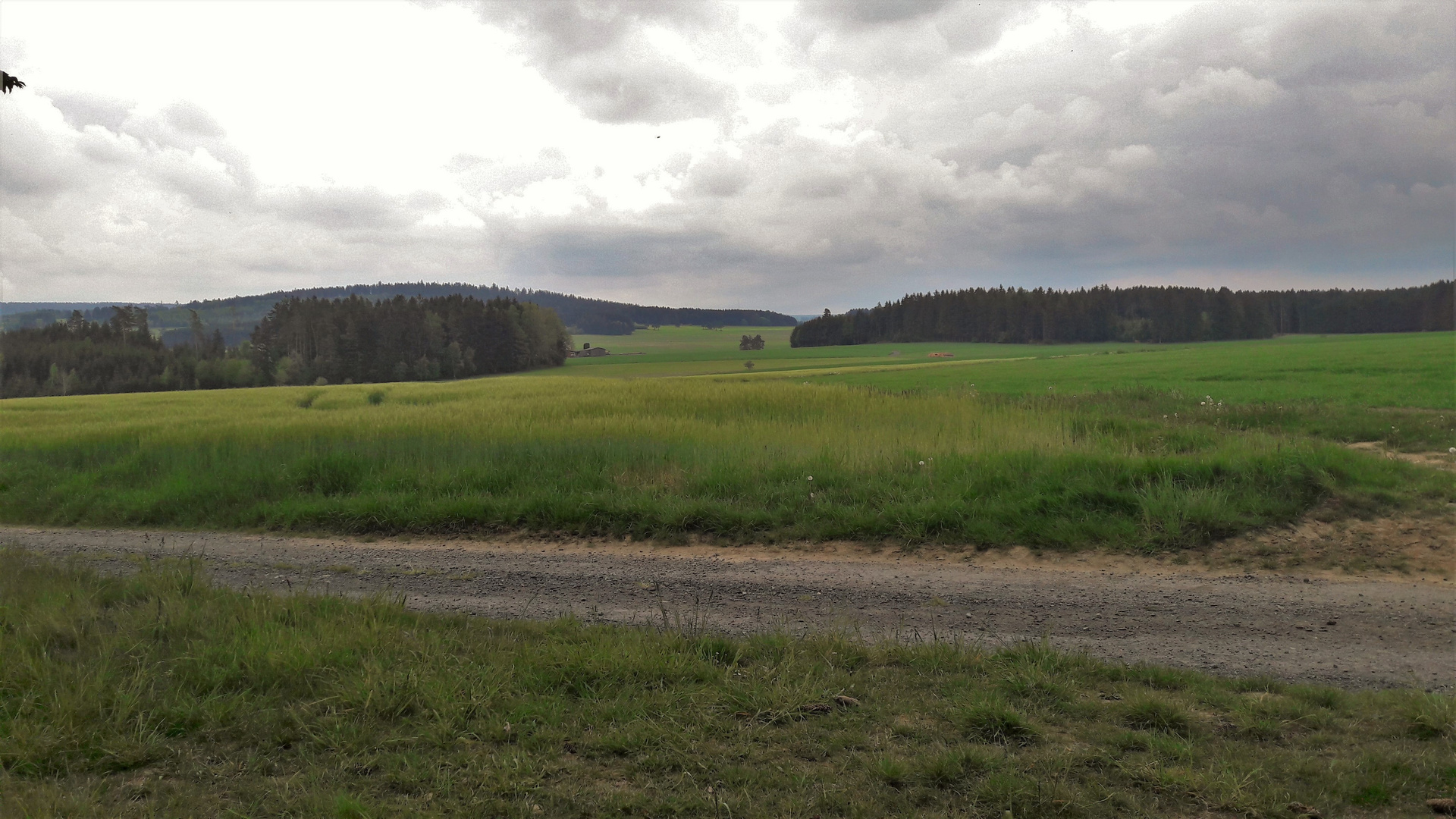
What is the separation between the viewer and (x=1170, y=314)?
116 m

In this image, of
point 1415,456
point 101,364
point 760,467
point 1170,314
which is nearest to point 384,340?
point 101,364

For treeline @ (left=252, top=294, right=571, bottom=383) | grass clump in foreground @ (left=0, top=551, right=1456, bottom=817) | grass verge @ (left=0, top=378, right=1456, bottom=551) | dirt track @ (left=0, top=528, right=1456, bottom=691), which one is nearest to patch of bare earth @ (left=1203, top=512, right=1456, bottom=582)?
grass verge @ (left=0, top=378, right=1456, bottom=551)

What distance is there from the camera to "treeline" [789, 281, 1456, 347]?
377 ft

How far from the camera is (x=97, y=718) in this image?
4.33 m

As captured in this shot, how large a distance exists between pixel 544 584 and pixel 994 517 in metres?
6.07

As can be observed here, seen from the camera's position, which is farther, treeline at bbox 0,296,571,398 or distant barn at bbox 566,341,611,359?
distant barn at bbox 566,341,611,359

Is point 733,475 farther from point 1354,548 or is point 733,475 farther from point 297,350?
point 297,350

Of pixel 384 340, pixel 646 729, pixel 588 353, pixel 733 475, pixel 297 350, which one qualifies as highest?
pixel 384 340

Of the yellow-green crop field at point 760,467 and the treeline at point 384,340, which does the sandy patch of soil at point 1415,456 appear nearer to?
the yellow-green crop field at point 760,467

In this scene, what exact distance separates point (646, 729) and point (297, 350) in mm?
95069

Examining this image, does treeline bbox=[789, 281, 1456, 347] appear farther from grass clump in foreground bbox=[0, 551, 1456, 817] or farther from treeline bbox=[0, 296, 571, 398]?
grass clump in foreground bbox=[0, 551, 1456, 817]

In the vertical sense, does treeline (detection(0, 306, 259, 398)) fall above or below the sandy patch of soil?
above

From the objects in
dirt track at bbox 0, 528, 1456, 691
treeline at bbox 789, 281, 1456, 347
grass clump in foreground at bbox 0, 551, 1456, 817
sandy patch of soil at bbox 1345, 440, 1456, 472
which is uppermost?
treeline at bbox 789, 281, 1456, 347

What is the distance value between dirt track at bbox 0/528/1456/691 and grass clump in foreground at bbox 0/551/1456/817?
0.87 metres
